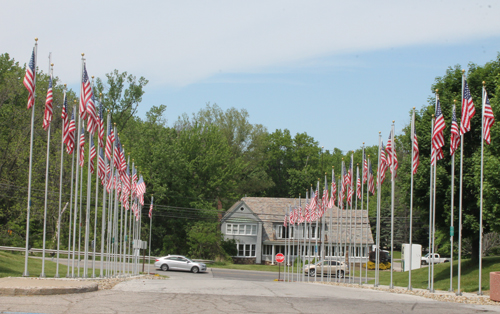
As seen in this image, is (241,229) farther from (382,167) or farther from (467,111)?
(467,111)

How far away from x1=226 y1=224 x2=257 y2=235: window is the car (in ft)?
68.6

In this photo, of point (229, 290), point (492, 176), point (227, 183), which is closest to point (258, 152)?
point (227, 183)

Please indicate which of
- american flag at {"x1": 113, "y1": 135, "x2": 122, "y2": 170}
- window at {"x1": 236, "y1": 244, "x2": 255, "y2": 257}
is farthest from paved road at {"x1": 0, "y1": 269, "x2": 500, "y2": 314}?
window at {"x1": 236, "y1": 244, "x2": 255, "y2": 257}

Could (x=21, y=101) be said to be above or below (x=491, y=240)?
above

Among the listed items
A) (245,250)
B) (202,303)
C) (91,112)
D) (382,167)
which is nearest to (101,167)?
(91,112)

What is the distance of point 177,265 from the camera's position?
47500mm

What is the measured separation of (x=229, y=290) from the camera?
52.5 ft

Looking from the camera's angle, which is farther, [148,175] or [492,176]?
[148,175]

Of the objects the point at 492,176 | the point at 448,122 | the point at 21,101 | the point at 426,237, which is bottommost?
the point at 426,237

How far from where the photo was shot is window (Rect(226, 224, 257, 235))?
68.3 metres

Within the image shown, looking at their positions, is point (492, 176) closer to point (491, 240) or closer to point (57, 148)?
point (491, 240)

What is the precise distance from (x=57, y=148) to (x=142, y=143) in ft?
38.6

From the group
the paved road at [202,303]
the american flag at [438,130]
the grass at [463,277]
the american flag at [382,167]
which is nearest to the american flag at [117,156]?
the paved road at [202,303]

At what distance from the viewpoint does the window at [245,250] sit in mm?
68188
